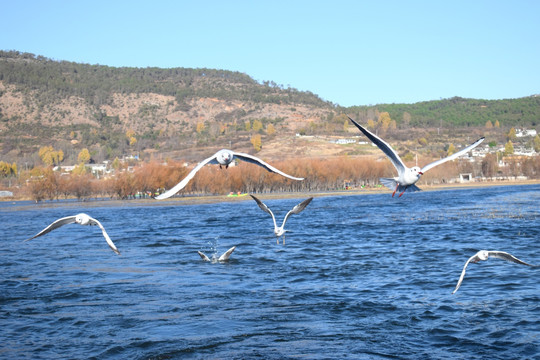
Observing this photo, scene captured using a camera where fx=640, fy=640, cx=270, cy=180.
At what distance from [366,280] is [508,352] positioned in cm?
966

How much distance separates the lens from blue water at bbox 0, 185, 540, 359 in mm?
16656

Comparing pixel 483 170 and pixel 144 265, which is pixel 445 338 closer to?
pixel 144 265

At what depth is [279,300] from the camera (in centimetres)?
2177

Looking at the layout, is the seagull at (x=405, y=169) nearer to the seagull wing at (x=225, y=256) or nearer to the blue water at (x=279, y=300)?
the blue water at (x=279, y=300)

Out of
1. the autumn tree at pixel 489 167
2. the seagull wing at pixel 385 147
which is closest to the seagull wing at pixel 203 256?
the seagull wing at pixel 385 147

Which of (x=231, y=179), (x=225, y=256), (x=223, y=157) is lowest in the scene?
(x=225, y=256)

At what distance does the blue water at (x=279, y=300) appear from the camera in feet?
54.6

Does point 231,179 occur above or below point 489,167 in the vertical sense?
below

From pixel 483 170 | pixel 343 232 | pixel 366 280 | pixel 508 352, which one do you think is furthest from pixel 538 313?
pixel 483 170

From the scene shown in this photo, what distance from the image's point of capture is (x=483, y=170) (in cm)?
16775

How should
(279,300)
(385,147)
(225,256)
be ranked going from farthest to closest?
(225,256) → (279,300) → (385,147)

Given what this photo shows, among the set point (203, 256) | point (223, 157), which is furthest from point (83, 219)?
point (203, 256)

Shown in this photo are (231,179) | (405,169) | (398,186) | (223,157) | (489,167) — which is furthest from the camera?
(489,167)

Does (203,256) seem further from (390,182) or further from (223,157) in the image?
(223,157)
